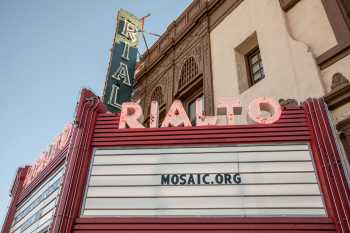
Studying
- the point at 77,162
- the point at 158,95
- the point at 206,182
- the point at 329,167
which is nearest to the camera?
the point at 329,167

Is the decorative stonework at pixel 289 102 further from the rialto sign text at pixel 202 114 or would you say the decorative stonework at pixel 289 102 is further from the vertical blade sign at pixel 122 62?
the vertical blade sign at pixel 122 62

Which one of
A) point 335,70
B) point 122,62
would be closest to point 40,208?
point 122,62

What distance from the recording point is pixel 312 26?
1032 cm

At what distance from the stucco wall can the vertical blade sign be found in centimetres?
714

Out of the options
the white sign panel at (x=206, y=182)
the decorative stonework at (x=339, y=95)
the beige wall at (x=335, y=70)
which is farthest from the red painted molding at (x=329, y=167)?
the beige wall at (x=335, y=70)

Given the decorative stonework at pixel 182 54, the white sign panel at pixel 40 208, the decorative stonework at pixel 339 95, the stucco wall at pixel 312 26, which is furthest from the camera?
the decorative stonework at pixel 182 54

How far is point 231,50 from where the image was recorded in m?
13.4

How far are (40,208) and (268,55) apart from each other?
28.0 ft

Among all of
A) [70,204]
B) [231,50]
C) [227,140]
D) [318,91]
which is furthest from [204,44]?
[70,204]

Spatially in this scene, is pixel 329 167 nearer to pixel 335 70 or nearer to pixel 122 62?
pixel 335 70

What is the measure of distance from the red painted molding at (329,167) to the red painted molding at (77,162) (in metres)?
5.18

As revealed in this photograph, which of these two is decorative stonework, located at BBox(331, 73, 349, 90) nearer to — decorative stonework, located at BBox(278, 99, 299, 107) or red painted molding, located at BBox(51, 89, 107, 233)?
decorative stonework, located at BBox(278, 99, 299, 107)

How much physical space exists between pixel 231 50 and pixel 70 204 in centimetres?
890

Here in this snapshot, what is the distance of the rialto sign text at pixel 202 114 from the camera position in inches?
316
